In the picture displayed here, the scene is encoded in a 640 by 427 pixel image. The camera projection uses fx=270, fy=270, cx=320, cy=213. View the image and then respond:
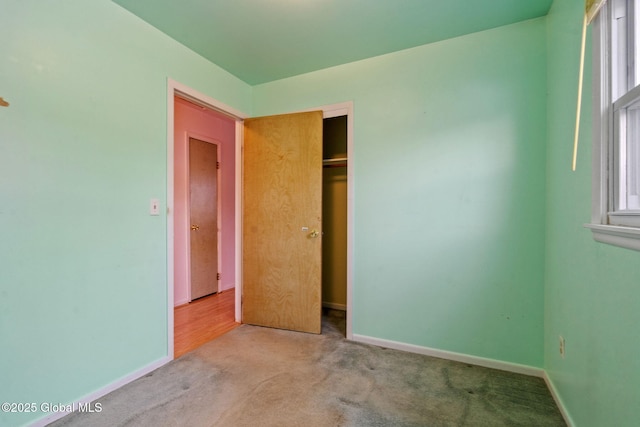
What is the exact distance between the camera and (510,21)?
194cm

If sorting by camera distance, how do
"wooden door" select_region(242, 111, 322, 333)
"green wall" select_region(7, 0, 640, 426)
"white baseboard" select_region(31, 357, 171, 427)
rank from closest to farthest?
"green wall" select_region(7, 0, 640, 426), "white baseboard" select_region(31, 357, 171, 427), "wooden door" select_region(242, 111, 322, 333)

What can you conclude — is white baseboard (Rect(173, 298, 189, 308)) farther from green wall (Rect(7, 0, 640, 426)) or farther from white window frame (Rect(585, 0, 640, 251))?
white window frame (Rect(585, 0, 640, 251))

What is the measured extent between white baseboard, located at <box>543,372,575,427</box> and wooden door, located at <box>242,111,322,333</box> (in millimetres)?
1734

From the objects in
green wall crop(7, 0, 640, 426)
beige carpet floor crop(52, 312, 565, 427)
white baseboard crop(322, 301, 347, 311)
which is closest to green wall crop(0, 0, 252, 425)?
green wall crop(7, 0, 640, 426)

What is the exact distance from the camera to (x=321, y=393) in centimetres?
173

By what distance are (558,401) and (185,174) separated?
13.3 feet

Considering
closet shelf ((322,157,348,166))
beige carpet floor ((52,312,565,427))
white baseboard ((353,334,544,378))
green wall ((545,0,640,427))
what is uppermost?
closet shelf ((322,157,348,166))

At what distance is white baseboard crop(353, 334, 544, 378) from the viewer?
1948 millimetres

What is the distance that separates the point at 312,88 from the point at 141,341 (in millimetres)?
2590

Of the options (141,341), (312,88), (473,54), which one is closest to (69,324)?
(141,341)

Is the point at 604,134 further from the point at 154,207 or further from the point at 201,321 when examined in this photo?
the point at 201,321

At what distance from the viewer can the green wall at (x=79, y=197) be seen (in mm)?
1379

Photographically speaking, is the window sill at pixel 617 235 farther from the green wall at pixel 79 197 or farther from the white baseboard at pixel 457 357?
the green wall at pixel 79 197

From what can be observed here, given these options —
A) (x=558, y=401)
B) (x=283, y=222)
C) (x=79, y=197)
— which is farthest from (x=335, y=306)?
(x=79, y=197)
